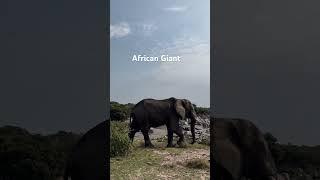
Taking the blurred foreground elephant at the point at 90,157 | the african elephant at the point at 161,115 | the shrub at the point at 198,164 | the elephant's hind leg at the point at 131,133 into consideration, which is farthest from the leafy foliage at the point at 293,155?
the blurred foreground elephant at the point at 90,157

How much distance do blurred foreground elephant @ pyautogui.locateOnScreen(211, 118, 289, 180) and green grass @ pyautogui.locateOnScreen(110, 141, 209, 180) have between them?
30 cm

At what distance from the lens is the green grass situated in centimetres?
1076

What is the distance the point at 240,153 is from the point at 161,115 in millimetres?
1768

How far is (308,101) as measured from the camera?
11.4 meters

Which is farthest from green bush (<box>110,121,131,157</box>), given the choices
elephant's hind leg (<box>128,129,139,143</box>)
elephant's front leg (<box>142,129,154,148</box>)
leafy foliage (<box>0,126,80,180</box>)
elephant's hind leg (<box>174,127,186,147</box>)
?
elephant's hind leg (<box>174,127,186,147</box>)

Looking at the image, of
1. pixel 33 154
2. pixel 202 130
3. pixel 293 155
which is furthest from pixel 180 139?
pixel 33 154

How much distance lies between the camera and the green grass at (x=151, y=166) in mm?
10758

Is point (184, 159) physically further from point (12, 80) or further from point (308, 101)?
point (12, 80)

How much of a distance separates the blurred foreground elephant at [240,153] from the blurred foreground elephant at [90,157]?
2144 millimetres

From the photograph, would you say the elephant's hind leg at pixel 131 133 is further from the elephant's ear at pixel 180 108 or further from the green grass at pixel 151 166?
the elephant's ear at pixel 180 108

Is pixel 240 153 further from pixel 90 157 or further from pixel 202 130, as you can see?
pixel 90 157

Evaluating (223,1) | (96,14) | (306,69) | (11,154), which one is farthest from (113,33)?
(306,69)

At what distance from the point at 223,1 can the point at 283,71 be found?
6.07 ft

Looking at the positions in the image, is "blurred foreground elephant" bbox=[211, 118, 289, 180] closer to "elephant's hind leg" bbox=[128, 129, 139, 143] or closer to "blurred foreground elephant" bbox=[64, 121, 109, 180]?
"elephant's hind leg" bbox=[128, 129, 139, 143]
